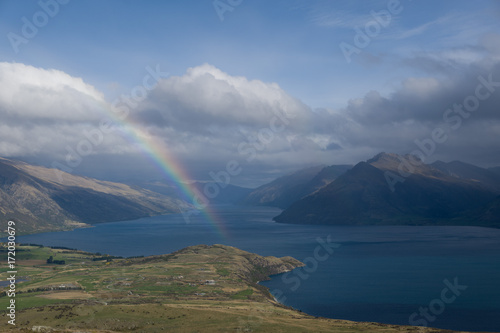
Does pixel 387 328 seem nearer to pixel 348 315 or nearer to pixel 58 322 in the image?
pixel 348 315

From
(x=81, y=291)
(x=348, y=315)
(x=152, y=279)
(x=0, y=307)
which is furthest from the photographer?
(x=152, y=279)

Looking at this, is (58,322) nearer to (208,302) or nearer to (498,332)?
(208,302)

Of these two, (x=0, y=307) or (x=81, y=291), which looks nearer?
(x=0, y=307)

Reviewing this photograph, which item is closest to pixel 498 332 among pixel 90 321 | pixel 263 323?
pixel 263 323

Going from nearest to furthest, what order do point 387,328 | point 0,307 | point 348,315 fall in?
1. point 387,328
2. point 0,307
3. point 348,315

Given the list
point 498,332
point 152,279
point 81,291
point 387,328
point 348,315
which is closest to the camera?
point 387,328

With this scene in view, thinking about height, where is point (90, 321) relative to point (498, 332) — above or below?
above

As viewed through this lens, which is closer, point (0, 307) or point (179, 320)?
point (179, 320)

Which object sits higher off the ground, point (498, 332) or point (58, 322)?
point (58, 322)

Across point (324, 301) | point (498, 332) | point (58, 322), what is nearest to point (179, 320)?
point (58, 322)
